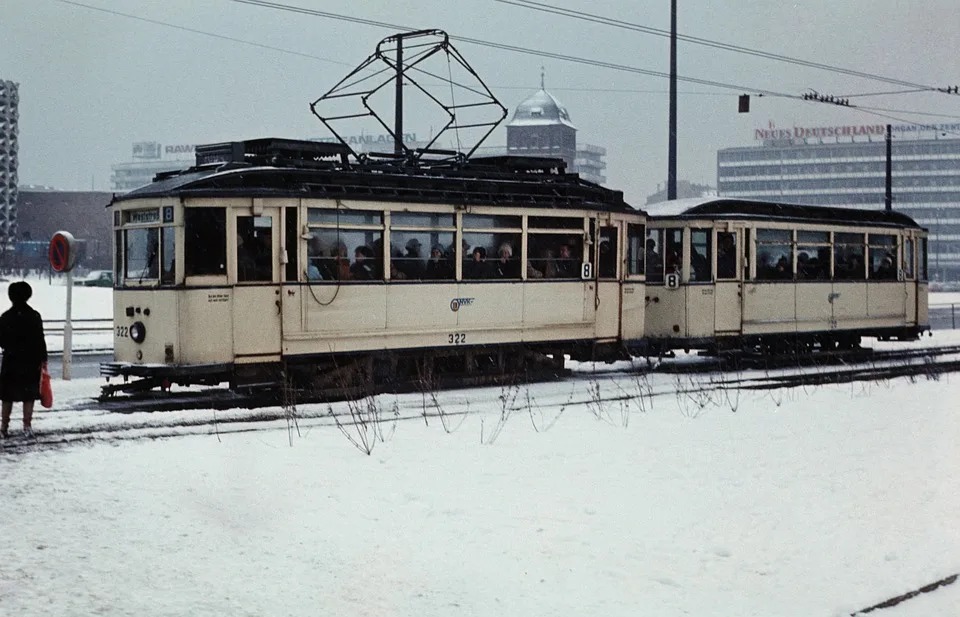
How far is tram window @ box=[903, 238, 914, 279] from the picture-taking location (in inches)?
1046

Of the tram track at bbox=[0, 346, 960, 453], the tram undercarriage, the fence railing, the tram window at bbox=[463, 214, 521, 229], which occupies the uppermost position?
the tram window at bbox=[463, 214, 521, 229]

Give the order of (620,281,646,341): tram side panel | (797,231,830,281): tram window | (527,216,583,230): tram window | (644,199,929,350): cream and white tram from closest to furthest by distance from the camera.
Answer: (527,216,583,230): tram window
(620,281,646,341): tram side panel
(644,199,929,350): cream and white tram
(797,231,830,281): tram window

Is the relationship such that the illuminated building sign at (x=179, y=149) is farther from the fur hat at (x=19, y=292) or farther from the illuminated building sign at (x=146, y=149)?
the fur hat at (x=19, y=292)

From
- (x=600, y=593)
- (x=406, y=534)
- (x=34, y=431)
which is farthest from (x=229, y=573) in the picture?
(x=34, y=431)

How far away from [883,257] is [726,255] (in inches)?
219

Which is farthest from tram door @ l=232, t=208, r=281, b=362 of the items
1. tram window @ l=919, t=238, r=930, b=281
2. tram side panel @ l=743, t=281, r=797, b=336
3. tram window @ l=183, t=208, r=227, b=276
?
tram window @ l=919, t=238, r=930, b=281

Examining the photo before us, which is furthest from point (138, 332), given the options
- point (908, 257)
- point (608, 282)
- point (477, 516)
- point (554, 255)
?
point (908, 257)

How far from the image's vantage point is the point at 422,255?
56.3ft

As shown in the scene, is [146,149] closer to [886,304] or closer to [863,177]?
[863,177]

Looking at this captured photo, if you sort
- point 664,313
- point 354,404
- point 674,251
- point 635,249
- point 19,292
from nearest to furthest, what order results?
point 19,292
point 354,404
point 635,249
point 664,313
point 674,251

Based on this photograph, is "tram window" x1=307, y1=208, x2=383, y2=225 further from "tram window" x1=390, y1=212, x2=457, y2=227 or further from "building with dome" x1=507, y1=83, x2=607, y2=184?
"building with dome" x1=507, y1=83, x2=607, y2=184

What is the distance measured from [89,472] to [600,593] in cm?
456

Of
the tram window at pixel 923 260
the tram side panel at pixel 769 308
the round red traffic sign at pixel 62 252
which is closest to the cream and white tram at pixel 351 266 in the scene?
the round red traffic sign at pixel 62 252

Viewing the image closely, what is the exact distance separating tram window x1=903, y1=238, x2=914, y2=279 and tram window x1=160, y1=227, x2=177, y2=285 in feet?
57.3
